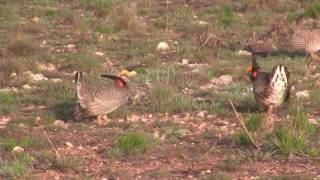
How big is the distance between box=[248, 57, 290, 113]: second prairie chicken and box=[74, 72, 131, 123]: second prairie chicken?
153cm

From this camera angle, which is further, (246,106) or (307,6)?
(307,6)

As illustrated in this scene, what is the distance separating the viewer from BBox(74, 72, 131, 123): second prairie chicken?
349 inches

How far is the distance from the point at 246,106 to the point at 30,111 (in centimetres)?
261

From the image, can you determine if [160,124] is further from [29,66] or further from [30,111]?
[29,66]

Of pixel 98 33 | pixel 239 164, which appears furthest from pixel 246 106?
pixel 98 33

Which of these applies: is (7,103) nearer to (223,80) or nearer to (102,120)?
(102,120)

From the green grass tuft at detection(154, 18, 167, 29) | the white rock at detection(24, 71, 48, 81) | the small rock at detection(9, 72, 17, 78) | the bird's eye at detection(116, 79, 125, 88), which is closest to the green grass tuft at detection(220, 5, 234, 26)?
the green grass tuft at detection(154, 18, 167, 29)

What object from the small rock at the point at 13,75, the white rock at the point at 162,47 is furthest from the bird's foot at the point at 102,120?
the white rock at the point at 162,47

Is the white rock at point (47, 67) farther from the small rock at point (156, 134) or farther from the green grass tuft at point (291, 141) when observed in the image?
the green grass tuft at point (291, 141)

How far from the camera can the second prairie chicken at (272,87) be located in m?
8.83

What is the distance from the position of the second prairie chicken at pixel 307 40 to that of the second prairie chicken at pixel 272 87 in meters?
3.01

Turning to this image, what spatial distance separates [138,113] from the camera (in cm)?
948

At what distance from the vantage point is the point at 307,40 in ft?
39.9

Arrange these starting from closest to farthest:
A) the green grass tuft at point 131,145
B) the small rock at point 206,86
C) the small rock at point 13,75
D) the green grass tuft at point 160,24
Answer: the green grass tuft at point 131,145 → the small rock at point 206,86 → the small rock at point 13,75 → the green grass tuft at point 160,24
